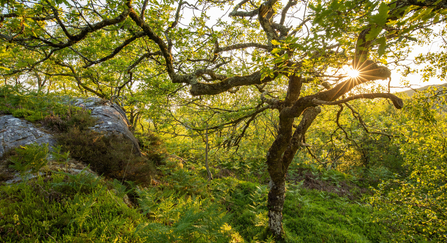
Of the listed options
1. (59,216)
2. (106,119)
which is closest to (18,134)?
(106,119)

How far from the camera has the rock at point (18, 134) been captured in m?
4.09

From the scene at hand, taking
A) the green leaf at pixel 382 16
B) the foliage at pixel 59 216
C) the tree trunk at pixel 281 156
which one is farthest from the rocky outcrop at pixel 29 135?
the green leaf at pixel 382 16

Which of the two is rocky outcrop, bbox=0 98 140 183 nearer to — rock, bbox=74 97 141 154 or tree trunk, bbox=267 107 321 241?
rock, bbox=74 97 141 154

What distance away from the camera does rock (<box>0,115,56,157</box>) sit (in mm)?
4086

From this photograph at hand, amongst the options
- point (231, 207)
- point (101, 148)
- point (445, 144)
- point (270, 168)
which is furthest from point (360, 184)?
point (101, 148)

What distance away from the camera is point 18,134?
172 inches

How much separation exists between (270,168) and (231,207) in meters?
3.14

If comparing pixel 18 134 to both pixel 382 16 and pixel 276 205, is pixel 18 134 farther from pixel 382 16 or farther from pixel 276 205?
pixel 382 16

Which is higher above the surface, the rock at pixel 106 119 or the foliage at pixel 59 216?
the rock at pixel 106 119

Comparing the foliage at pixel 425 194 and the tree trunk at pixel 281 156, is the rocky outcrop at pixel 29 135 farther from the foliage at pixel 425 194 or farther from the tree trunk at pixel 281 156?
the foliage at pixel 425 194

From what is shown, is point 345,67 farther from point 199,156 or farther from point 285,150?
point 199,156

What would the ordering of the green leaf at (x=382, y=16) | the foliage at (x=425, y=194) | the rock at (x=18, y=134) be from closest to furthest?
the green leaf at (x=382, y=16), the foliage at (x=425, y=194), the rock at (x=18, y=134)

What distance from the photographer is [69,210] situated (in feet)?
7.68

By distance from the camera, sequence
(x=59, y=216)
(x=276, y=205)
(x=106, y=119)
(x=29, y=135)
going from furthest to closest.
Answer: (x=106, y=119), (x=276, y=205), (x=29, y=135), (x=59, y=216)
